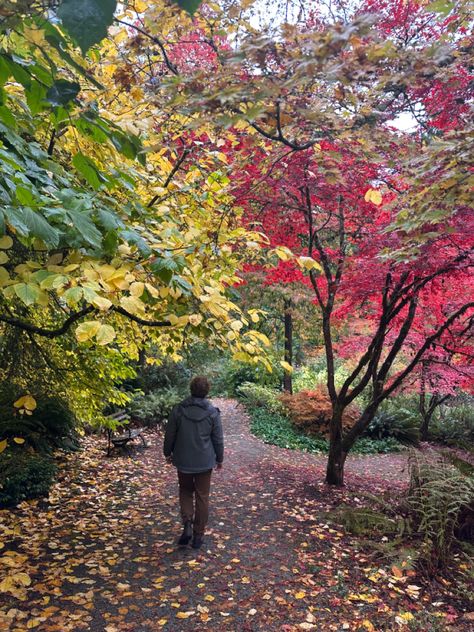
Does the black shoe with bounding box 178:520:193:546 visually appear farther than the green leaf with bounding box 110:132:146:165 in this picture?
Yes

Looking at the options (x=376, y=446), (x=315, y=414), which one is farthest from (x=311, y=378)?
(x=376, y=446)

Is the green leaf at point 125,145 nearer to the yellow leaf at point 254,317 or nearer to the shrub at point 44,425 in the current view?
the yellow leaf at point 254,317

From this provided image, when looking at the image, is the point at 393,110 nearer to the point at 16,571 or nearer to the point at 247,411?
the point at 16,571

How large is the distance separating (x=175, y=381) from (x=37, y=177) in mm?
11054

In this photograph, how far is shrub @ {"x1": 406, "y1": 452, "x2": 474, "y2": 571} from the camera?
153 inches

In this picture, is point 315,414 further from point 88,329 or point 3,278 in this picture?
point 3,278

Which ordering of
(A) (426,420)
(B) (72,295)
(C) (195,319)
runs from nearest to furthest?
(B) (72,295) < (C) (195,319) < (A) (426,420)

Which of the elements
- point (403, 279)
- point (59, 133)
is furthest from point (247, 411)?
point (59, 133)

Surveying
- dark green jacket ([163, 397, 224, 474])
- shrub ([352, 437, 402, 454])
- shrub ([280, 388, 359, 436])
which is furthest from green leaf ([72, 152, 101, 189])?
shrub ([352, 437, 402, 454])

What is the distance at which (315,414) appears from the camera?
35.1ft

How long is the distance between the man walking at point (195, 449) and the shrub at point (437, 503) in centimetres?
204

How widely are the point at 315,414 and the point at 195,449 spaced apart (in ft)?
23.6

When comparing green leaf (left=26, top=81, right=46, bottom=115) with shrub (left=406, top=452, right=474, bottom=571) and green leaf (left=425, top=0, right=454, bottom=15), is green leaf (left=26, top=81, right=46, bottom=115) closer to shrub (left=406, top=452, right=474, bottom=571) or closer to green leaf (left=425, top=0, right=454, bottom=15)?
green leaf (left=425, top=0, right=454, bottom=15)

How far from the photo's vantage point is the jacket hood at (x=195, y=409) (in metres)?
4.03
